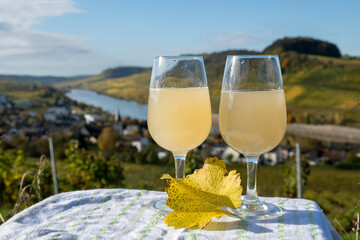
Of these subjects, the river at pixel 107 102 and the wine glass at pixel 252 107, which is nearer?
the wine glass at pixel 252 107

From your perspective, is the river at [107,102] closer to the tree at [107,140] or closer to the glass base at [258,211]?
the tree at [107,140]

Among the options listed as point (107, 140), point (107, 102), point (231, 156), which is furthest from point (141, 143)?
point (107, 102)

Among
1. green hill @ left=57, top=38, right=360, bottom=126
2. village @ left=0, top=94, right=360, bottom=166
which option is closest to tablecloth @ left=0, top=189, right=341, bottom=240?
village @ left=0, top=94, right=360, bottom=166

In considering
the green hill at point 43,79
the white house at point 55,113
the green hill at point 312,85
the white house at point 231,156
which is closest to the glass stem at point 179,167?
the white house at point 231,156

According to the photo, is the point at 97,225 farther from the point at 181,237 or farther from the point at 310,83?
the point at 310,83

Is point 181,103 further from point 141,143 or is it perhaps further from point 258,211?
point 141,143

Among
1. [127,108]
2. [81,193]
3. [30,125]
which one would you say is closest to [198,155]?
[127,108]

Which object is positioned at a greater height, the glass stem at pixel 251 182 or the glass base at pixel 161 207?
the glass stem at pixel 251 182
